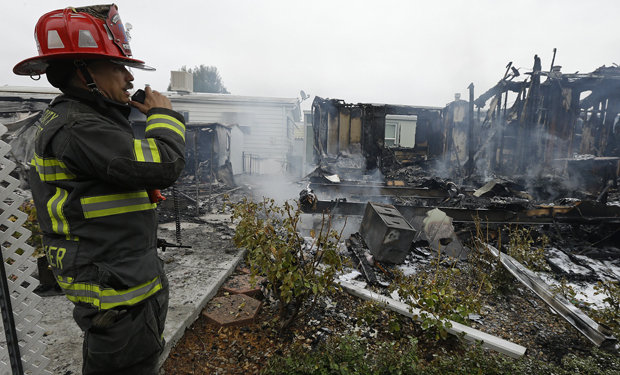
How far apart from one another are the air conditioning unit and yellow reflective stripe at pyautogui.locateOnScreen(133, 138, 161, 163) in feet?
65.0

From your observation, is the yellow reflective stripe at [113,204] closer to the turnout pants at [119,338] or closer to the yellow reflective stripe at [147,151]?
the yellow reflective stripe at [147,151]

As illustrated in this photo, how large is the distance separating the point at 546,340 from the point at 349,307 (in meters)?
1.99

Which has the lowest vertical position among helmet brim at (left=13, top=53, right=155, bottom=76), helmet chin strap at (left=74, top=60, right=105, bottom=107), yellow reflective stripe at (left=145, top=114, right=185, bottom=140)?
yellow reflective stripe at (left=145, top=114, right=185, bottom=140)

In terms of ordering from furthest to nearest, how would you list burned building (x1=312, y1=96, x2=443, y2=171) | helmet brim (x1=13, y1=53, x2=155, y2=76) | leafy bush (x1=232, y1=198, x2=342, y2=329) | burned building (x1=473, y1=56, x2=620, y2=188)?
1. burned building (x1=312, y1=96, x2=443, y2=171)
2. burned building (x1=473, y1=56, x2=620, y2=188)
3. leafy bush (x1=232, y1=198, x2=342, y2=329)
4. helmet brim (x1=13, y1=53, x2=155, y2=76)

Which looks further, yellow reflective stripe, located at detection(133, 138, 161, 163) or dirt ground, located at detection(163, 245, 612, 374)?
dirt ground, located at detection(163, 245, 612, 374)

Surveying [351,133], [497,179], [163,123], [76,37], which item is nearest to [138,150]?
[163,123]

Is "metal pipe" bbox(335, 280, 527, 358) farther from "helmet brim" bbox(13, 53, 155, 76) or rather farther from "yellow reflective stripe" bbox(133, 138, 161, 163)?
"helmet brim" bbox(13, 53, 155, 76)

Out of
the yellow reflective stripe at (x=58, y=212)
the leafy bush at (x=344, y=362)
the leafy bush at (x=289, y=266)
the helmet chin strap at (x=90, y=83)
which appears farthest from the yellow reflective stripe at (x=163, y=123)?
the leafy bush at (x=344, y=362)

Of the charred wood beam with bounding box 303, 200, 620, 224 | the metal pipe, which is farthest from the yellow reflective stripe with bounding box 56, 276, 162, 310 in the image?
the charred wood beam with bounding box 303, 200, 620, 224

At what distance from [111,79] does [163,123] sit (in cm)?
37

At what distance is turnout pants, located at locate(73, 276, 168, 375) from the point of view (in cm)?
137

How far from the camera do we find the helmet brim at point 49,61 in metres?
1.43

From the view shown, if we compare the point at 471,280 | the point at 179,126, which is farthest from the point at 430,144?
the point at 179,126

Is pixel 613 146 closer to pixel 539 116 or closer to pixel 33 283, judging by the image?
pixel 539 116
